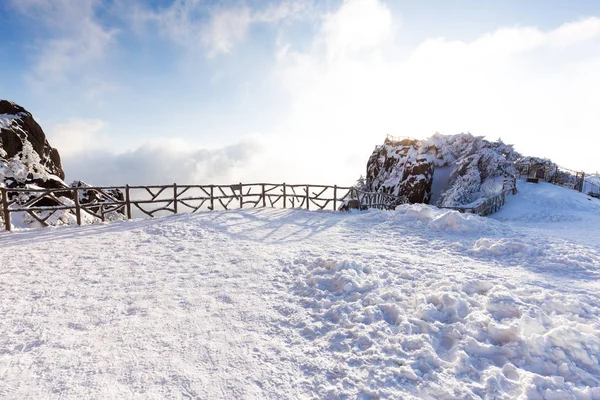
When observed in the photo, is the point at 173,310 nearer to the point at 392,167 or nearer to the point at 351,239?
the point at 351,239

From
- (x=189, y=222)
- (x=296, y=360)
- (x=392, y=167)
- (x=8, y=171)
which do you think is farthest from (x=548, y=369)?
(x=392, y=167)

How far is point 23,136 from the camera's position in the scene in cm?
1688

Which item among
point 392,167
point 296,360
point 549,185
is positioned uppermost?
point 392,167

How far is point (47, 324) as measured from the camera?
3707 mm

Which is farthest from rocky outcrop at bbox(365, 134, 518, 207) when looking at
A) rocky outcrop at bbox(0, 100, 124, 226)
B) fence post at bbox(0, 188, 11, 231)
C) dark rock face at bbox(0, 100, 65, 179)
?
dark rock face at bbox(0, 100, 65, 179)

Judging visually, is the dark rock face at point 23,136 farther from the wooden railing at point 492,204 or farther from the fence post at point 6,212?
the wooden railing at point 492,204

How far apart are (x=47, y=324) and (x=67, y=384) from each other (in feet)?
5.19

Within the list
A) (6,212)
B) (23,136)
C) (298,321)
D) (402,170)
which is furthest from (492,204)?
(23,136)

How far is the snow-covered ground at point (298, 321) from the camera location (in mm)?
2723

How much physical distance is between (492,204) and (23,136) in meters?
32.3

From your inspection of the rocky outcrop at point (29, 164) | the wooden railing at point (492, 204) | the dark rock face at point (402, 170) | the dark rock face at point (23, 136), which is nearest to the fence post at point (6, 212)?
the rocky outcrop at point (29, 164)

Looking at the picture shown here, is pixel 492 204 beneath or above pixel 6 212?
beneath

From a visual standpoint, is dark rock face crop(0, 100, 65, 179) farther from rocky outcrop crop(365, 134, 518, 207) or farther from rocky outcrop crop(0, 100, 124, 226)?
rocky outcrop crop(365, 134, 518, 207)

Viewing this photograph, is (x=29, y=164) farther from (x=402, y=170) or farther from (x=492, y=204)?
(x=492, y=204)
